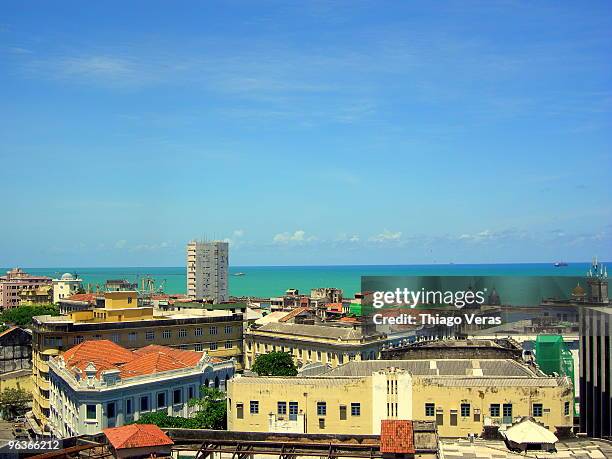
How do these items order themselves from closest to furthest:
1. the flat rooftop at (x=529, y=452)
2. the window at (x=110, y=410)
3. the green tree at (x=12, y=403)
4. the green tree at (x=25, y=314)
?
the flat rooftop at (x=529, y=452) → the window at (x=110, y=410) → the green tree at (x=12, y=403) → the green tree at (x=25, y=314)

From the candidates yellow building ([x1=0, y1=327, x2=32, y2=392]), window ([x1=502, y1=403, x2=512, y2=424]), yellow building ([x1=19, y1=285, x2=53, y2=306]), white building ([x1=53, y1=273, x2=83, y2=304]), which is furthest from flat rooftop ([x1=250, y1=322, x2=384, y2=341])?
yellow building ([x1=19, y1=285, x2=53, y2=306])

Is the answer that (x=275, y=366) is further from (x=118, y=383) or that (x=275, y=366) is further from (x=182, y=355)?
(x=118, y=383)

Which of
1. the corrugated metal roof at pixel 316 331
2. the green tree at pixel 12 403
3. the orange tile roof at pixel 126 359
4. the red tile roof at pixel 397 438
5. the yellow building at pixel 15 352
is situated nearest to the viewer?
the red tile roof at pixel 397 438

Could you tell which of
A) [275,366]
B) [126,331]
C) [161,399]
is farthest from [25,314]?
[161,399]

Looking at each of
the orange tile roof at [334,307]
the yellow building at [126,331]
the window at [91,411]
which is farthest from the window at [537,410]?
the orange tile roof at [334,307]

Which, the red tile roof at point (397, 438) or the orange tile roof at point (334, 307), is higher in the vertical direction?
the red tile roof at point (397, 438)

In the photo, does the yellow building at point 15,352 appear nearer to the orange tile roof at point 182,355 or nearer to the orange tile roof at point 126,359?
the orange tile roof at point 126,359

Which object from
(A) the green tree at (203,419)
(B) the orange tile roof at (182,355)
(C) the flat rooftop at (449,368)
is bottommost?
(A) the green tree at (203,419)
